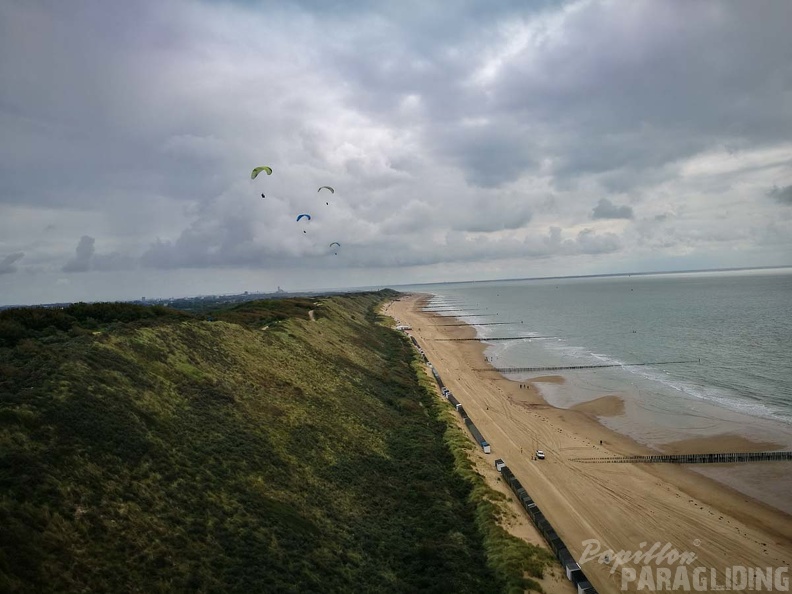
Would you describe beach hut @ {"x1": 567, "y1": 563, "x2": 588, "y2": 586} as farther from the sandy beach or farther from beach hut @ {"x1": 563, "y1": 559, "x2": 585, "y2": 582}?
the sandy beach

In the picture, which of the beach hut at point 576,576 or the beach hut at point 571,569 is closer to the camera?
the beach hut at point 576,576

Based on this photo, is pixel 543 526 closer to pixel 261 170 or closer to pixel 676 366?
pixel 261 170

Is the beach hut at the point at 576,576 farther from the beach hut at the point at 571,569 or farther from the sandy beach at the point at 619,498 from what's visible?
the sandy beach at the point at 619,498

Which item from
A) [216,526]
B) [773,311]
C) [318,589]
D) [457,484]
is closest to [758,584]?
[457,484]

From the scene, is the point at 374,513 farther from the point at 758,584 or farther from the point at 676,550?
the point at 758,584

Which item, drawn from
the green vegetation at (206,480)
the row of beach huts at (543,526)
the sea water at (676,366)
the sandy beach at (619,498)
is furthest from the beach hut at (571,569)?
the sea water at (676,366)

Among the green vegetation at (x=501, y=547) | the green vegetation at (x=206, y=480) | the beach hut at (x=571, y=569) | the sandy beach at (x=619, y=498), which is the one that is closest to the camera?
the green vegetation at (x=206, y=480)

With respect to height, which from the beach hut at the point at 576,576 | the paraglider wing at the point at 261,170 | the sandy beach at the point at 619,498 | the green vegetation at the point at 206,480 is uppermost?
the paraglider wing at the point at 261,170
